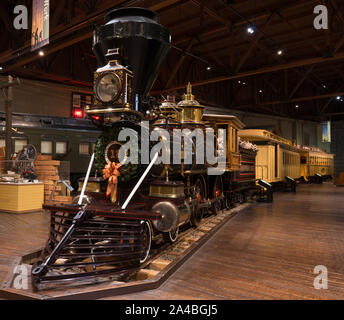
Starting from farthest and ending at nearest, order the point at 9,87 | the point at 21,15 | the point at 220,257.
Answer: the point at 21,15 → the point at 9,87 → the point at 220,257

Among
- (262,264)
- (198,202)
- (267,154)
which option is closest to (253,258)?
(262,264)

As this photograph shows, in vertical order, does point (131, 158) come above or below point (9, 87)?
below

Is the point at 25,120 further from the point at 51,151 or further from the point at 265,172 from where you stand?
the point at 265,172

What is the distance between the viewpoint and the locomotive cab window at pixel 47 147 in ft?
32.4

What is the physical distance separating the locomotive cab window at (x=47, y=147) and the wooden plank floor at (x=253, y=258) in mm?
4321

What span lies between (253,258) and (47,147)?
27.6 ft

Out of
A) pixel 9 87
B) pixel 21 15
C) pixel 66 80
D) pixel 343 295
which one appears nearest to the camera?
pixel 343 295

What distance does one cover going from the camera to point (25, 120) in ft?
31.8

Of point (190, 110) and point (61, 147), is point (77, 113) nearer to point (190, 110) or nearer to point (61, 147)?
point (61, 147)

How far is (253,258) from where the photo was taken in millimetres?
3414

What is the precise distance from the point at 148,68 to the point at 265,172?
9119mm

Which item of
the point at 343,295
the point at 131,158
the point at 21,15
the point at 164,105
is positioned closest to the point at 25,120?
the point at 21,15

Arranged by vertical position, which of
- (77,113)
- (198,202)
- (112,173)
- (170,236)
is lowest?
(170,236)

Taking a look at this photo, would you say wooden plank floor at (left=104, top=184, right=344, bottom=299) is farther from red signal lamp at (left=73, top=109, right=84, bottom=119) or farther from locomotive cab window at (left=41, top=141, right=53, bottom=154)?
red signal lamp at (left=73, top=109, right=84, bottom=119)
